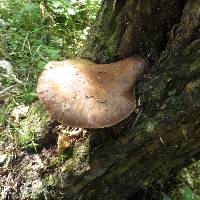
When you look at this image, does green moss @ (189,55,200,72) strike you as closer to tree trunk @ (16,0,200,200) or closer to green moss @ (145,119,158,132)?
tree trunk @ (16,0,200,200)

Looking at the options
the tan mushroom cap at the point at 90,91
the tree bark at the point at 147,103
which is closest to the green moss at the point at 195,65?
the tree bark at the point at 147,103

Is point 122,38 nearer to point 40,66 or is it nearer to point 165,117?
point 165,117

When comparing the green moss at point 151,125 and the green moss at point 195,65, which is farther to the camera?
the green moss at point 151,125

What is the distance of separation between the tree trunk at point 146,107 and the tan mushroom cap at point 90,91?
0.36 feet

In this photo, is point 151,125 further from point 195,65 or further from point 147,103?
point 195,65

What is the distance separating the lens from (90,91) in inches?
85.9

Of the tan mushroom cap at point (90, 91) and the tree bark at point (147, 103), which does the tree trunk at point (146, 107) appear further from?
the tan mushroom cap at point (90, 91)

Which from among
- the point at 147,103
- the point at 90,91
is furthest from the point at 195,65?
the point at 90,91

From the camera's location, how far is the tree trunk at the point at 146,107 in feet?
6.86

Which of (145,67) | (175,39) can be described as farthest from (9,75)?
(175,39)

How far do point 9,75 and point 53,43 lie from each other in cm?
91

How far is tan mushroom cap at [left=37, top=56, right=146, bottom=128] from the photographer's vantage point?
2049mm

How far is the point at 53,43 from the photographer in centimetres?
434

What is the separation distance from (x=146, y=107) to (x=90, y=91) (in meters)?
0.36
